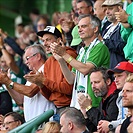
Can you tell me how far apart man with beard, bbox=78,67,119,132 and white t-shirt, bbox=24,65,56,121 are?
1323 millimetres

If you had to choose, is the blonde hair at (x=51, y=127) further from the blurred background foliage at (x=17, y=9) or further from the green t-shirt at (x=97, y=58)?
the blurred background foliage at (x=17, y=9)

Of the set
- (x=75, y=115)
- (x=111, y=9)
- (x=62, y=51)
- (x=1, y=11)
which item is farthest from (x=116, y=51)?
(x=1, y=11)

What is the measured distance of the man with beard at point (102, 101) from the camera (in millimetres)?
9211

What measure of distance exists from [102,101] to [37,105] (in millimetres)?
1685

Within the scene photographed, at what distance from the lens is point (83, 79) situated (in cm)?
1016

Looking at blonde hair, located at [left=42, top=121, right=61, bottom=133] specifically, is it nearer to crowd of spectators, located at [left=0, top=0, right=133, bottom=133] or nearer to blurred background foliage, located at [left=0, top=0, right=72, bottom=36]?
crowd of spectators, located at [left=0, top=0, right=133, bottom=133]

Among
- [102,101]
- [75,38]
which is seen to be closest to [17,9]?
[75,38]

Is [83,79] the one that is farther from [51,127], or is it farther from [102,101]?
[51,127]

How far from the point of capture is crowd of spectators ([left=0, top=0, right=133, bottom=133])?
875 cm

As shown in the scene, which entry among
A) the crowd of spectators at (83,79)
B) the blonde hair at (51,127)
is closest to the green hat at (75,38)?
the crowd of spectators at (83,79)

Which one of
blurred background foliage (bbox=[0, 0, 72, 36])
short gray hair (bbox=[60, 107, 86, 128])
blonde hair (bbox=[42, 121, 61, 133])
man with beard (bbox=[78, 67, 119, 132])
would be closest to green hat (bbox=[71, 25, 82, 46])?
man with beard (bbox=[78, 67, 119, 132])

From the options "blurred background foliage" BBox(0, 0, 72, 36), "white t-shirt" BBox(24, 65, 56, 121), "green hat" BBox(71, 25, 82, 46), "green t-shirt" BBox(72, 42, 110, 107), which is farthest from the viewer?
"blurred background foliage" BBox(0, 0, 72, 36)

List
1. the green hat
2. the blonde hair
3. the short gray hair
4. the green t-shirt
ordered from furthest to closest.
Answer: the green hat
the green t-shirt
the short gray hair
the blonde hair

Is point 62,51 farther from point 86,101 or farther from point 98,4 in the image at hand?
point 98,4
